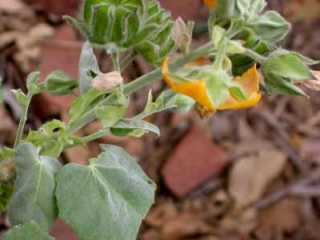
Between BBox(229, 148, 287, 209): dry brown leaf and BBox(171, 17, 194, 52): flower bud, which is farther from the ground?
BBox(171, 17, 194, 52): flower bud

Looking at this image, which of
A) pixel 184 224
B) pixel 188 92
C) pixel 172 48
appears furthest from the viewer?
pixel 184 224

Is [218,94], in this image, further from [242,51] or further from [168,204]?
[168,204]

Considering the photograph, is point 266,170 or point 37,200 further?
point 266,170

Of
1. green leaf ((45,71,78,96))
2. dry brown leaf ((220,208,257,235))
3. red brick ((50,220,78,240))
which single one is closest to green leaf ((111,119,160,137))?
green leaf ((45,71,78,96))

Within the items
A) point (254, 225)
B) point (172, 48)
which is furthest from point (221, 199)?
point (172, 48)

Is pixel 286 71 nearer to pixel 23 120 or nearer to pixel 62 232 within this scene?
pixel 23 120

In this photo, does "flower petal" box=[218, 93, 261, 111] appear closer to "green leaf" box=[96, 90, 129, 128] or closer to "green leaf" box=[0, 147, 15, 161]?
"green leaf" box=[96, 90, 129, 128]
